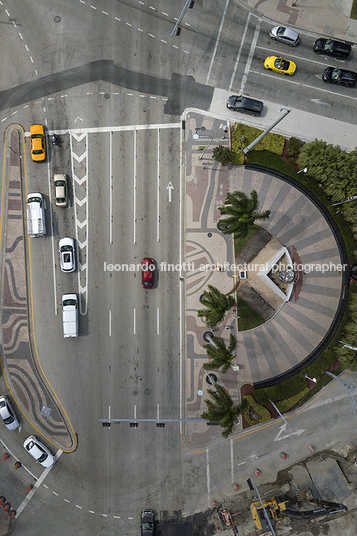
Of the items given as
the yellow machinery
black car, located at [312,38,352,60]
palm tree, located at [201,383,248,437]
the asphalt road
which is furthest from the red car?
black car, located at [312,38,352,60]

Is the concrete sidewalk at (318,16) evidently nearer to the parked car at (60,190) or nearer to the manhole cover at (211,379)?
the parked car at (60,190)

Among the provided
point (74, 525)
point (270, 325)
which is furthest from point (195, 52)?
point (74, 525)

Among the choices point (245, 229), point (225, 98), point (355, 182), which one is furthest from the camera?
point (225, 98)

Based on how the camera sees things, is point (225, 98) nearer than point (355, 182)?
No

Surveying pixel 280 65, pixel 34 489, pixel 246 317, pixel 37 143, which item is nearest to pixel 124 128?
pixel 37 143

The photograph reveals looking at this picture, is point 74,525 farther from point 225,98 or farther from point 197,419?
point 225,98

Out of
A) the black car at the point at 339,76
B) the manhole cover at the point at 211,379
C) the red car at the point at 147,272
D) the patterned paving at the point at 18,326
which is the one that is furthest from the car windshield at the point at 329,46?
the manhole cover at the point at 211,379

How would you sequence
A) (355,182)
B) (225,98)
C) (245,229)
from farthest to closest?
(225,98), (355,182), (245,229)
